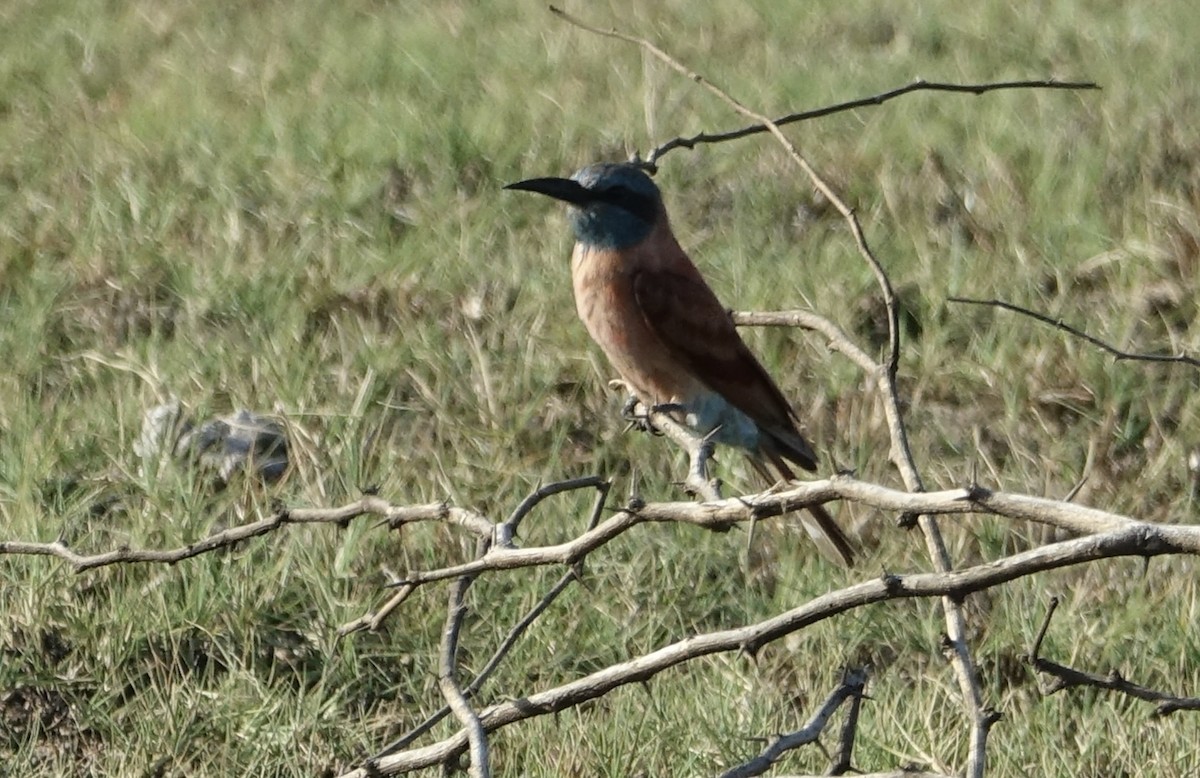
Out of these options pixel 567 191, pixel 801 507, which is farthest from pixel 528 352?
pixel 801 507

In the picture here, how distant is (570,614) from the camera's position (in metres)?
3.91

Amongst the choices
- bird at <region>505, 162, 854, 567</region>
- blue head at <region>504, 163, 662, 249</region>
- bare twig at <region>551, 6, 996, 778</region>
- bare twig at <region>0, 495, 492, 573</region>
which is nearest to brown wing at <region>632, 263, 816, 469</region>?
bird at <region>505, 162, 854, 567</region>

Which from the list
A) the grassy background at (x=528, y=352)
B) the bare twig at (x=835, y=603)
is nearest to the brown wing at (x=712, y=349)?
the grassy background at (x=528, y=352)

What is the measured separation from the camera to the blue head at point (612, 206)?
4406 millimetres

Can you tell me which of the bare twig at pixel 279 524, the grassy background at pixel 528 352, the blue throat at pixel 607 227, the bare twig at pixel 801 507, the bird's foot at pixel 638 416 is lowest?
the grassy background at pixel 528 352

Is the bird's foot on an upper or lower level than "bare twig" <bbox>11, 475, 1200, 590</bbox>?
lower

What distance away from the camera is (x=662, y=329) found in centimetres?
446

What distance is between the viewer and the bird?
14.6ft

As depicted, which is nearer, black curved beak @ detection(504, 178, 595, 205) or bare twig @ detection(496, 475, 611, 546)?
bare twig @ detection(496, 475, 611, 546)

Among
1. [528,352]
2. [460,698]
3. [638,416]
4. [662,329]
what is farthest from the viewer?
[528,352]

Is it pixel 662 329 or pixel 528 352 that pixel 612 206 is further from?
pixel 528 352

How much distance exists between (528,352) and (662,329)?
0.69m

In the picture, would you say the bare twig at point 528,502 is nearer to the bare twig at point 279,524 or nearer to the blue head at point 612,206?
the bare twig at point 279,524

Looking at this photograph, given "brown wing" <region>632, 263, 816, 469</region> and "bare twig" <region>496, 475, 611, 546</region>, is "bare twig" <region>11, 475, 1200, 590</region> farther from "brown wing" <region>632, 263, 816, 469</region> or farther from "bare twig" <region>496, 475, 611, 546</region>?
"brown wing" <region>632, 263, 816, 469</region>
